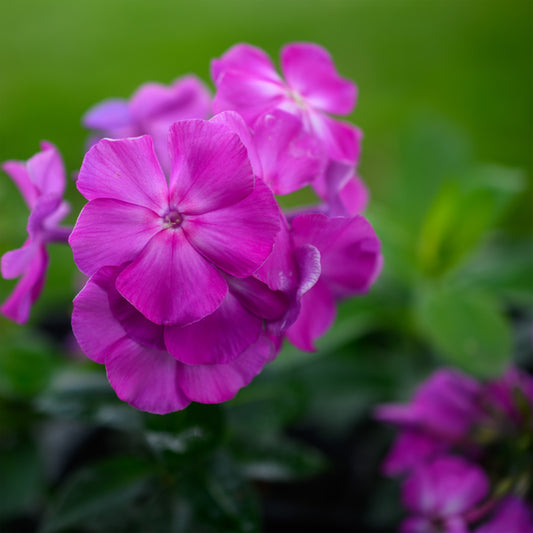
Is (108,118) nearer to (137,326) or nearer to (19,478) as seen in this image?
(137,326)

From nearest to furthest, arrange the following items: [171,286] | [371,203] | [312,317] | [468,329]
Result: [171,286] → [312,317] → [468,329] → [371,203]

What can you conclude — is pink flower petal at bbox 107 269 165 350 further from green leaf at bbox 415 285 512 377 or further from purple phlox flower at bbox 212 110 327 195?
green leaf at bbox 415 285 512 377

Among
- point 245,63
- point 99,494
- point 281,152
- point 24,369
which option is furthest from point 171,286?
point 24,369

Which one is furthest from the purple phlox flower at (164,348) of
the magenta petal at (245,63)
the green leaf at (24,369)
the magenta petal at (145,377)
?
the green leaf at (24,369)

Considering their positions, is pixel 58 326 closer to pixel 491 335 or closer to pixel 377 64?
pixel 491 335

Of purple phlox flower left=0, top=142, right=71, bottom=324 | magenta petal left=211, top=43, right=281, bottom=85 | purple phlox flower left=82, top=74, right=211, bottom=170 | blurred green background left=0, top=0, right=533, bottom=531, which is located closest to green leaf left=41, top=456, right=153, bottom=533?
blurred green background left=0, top=0, right=533, bottom=531
